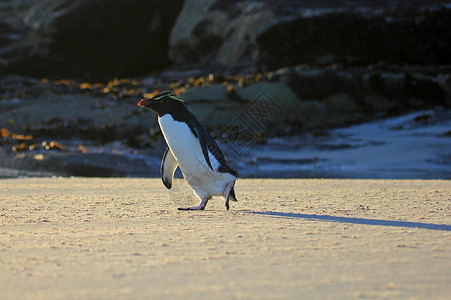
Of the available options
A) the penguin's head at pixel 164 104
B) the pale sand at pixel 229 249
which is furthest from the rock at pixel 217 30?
the pale sand at pixel 229 249

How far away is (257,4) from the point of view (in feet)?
94.6

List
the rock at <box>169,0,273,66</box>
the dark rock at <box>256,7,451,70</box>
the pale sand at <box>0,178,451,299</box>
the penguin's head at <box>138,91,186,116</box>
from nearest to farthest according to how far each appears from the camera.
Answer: the pale sand at <box>0,178,451,299</box>
the penguin's head at <box>138,91,186,116</box>
the dark rock at <box>256,7,451,70</box>
the rock at <box>169,0,273,66</box>

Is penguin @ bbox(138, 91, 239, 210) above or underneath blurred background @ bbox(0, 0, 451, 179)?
underneath

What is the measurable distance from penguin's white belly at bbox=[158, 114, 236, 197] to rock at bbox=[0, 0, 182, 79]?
93.7 ft

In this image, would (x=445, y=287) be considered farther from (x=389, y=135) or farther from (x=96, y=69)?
(x=96, y=69)

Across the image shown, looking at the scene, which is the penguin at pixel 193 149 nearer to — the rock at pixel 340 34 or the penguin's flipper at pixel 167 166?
the penguin's flipper at pixel 167 166

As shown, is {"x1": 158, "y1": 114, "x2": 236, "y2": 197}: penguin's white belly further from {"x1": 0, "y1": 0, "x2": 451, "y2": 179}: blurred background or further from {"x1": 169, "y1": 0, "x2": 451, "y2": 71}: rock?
{"x1": 169, "y1": 0, "x2": 451, "y2": 71}: rock

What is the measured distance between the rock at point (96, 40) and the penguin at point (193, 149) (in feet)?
93.6

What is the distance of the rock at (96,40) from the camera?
34.0 m

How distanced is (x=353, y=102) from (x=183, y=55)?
13.7 m

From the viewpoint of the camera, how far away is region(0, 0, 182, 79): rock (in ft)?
112

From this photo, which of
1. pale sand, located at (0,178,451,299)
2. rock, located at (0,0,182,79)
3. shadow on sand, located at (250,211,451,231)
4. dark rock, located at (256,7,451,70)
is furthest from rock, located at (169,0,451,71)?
shadow on sand, located at (250,211,451,231)

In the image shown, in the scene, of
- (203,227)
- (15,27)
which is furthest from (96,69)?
(203,227)

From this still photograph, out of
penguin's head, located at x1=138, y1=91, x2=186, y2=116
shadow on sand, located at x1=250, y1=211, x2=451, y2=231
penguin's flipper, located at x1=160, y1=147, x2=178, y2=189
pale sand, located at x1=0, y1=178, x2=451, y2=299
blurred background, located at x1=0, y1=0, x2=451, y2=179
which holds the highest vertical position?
blurred background, located at x1=0, y1=0, x2=451, y2=179
